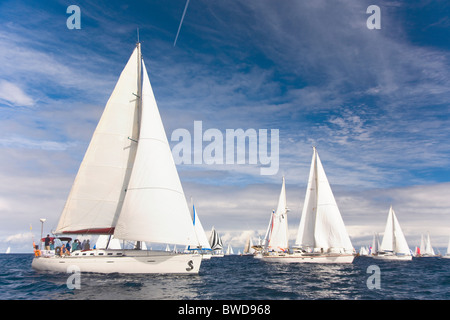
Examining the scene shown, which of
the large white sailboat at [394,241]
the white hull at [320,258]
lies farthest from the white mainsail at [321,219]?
the large white sailboat at [394,241]

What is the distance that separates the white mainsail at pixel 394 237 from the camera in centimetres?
10293

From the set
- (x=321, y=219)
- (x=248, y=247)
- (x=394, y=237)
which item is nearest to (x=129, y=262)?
(x=321, y=219)

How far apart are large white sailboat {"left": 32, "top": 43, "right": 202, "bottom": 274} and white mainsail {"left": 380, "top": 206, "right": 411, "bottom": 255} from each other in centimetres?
9283

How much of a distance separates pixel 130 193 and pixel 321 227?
39.0 meters

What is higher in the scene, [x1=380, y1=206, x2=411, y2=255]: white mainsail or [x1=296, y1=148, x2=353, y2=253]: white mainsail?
[x1=296, y1=148, x2=353, y2=253]: white mainsail

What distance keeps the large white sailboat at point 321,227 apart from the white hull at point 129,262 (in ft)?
112

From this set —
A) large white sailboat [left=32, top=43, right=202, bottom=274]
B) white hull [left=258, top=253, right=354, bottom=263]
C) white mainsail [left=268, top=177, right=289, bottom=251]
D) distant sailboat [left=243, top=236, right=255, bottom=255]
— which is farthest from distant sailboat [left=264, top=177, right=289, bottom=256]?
distant sailboat [left=243, top=236, right=255, bottom=255]

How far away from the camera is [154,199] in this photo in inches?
1088

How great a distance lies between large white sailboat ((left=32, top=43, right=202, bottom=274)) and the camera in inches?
1075

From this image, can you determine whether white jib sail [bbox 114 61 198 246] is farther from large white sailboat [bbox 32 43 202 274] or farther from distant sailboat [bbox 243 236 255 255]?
distant sailboat [bbox 243 236 255 255]

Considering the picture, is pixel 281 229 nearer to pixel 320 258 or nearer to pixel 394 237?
pixel 320 258
